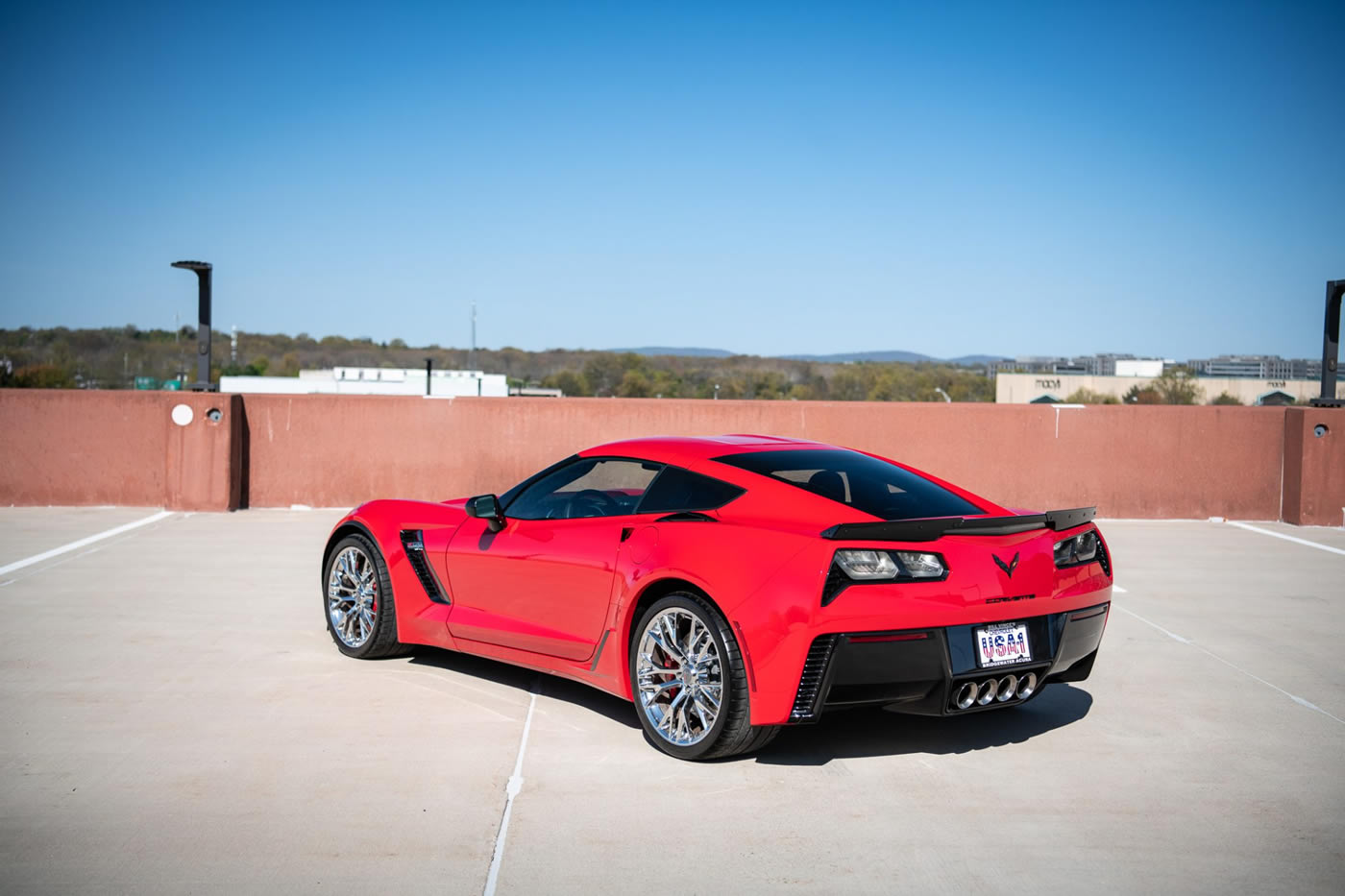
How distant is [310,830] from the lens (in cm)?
417

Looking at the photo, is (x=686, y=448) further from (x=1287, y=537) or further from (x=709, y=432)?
(x=1287, y=537)

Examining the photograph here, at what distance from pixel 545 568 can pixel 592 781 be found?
1.20 m

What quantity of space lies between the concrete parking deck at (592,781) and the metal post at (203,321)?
753cm

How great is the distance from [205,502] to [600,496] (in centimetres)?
955

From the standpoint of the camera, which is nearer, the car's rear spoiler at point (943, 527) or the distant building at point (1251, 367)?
the car's rear spoiler at point (943, 527)

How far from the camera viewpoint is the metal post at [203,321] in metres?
14.8

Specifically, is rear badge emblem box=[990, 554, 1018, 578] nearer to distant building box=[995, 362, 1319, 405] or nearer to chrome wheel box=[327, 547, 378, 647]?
chrome wheel box=[327, 547, 378, 647]

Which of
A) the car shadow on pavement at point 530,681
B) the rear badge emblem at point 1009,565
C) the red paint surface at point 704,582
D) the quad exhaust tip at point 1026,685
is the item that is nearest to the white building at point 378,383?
the car shadow on pavement at point 530,681

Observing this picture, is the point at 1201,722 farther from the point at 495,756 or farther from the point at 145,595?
the point at 145,595

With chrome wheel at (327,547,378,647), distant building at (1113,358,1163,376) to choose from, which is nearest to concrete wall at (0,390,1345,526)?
chrome wheel at (327,547,378,647)

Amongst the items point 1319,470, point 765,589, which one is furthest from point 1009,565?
point 1319,470

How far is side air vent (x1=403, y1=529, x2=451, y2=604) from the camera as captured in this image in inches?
249

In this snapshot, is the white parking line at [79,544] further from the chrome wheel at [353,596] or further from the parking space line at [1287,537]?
the parking space line at [1287,537]

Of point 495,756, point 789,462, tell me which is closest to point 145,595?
point 495,756
